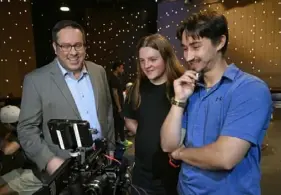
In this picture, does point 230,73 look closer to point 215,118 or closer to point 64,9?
point 215,118

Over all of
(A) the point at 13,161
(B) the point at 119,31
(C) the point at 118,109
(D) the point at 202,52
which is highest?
(B) the point at 119,31

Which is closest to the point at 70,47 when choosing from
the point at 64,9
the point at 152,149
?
the point at 152,149

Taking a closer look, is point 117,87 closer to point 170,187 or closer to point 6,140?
point 6,140

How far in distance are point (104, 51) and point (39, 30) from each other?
4.98 ft

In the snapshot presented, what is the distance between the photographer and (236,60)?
4793 mm

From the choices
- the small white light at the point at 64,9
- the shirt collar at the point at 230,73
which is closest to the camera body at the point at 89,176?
the shirt collar at the point at 230,73

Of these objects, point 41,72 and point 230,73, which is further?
point 41,72

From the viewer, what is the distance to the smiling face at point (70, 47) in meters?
1.43

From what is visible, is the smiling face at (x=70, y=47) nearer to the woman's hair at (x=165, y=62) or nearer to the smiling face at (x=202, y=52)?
the woman's hair at (x=165, y=62)

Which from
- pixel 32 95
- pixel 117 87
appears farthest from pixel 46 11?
pixel 32 95

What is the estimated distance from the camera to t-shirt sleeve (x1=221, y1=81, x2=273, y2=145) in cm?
89

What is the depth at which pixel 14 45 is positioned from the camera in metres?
4.85

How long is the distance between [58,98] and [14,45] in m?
3.89

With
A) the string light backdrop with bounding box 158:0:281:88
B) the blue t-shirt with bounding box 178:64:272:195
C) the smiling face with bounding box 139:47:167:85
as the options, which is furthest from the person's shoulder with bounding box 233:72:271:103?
the string light backdrop with bounding box 158:0:281:88
